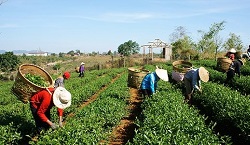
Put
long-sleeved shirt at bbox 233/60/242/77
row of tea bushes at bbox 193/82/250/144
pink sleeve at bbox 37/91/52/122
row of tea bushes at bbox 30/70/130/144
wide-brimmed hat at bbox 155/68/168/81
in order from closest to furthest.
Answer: row of tea bushes at bbox 30/70/130/144 < pink sleeve at bbox 37/91/52/122 < row of tea bushes at bbox 193/82/250/144 < wide-brimmed hat at bbox 155/68/168/81 < long-sleeved shirt at bbox 233/60/242/77

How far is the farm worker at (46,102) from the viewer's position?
643cm

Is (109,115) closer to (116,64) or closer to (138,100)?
(138,100)

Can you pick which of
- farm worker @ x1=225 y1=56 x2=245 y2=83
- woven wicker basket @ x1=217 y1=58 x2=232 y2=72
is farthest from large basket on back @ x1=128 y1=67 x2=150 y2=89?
woven wicker basket @ x1=217 y1=58 x2=232 y2=72

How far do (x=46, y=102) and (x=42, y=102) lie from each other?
0.09 meters

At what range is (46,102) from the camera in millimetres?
6504

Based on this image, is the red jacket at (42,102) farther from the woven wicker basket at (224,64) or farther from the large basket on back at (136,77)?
the woven wicker basket at (224,64)

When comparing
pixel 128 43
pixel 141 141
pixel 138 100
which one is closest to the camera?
pixel 141 141

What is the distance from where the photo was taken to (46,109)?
21.5 feet

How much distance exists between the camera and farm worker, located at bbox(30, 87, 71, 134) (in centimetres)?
643

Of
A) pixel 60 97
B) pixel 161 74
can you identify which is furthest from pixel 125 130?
pixel 60 97

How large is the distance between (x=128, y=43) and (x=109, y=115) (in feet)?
237

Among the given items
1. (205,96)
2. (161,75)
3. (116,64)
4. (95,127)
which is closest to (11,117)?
(95,127)

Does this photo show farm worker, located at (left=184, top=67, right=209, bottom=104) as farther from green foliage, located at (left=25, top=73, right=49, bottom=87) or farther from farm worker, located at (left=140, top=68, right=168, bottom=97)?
green foliage, located at (left=25, top=73, right=49, bottom=87)

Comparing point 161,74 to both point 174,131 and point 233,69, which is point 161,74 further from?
point 233,69
